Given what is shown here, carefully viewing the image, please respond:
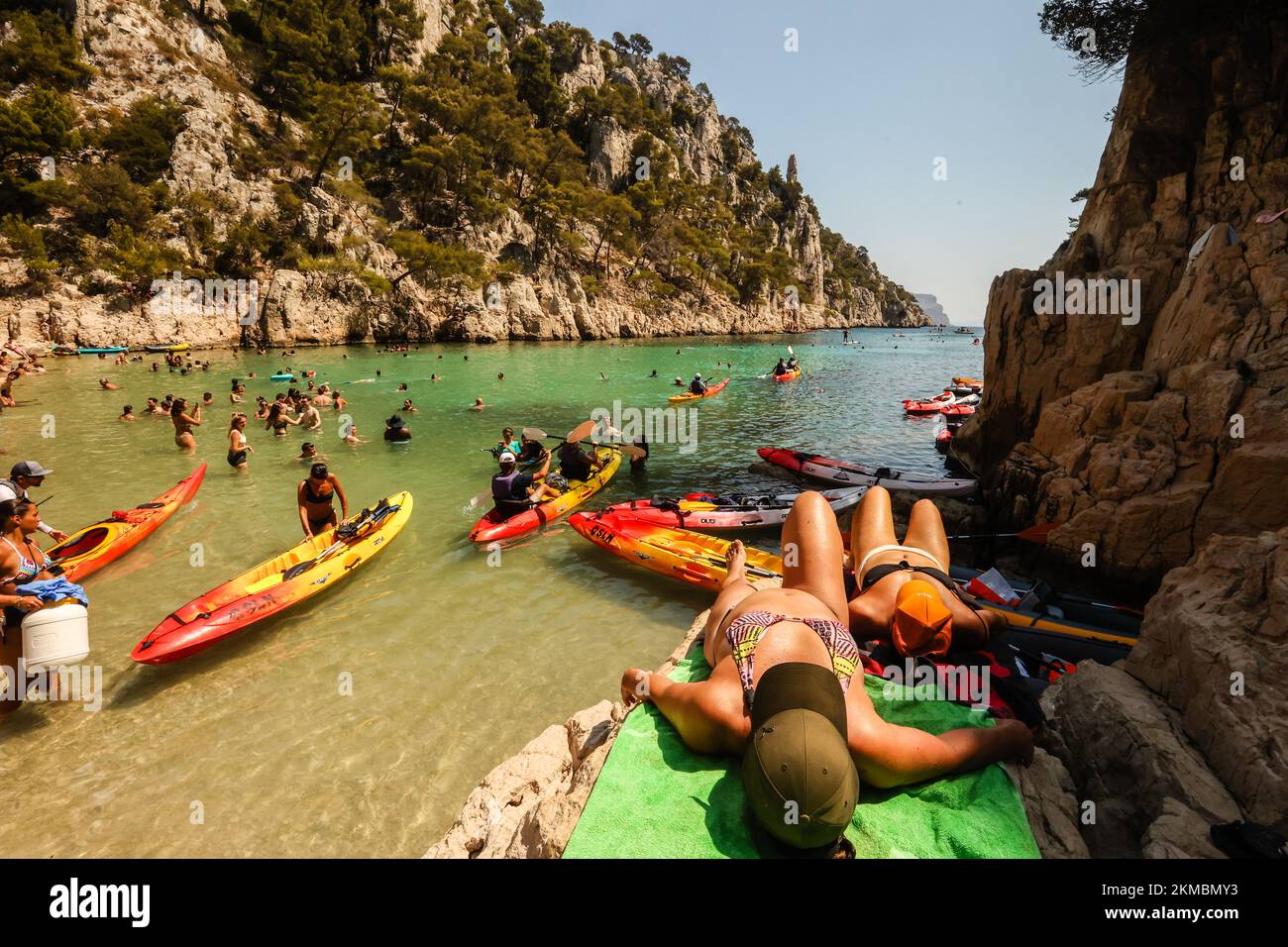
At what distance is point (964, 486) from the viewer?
41.8 ft

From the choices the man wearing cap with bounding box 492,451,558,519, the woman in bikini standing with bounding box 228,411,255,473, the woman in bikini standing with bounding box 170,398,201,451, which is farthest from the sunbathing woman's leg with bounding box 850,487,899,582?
the woman in bikini standing with bounding box 170,398,201,451

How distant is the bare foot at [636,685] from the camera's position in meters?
3.68

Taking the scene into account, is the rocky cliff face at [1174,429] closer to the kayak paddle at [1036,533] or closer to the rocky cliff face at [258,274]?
the kayak paddle at [1036,533]

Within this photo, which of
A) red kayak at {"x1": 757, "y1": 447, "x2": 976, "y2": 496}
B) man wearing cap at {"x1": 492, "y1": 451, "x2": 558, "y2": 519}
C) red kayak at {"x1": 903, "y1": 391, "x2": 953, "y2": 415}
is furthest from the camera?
red kayak at {"x1": 903, "y1": 391, "x2": 953, "y2": 415}

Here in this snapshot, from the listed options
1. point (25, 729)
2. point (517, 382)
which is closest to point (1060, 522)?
point (25, 729)

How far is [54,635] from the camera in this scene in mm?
5258

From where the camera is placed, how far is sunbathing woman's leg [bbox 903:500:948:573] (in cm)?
553

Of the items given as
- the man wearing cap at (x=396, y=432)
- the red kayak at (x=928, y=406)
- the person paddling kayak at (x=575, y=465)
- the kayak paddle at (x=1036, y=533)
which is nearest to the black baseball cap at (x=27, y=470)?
the person paddling kayak at (x=575, y=465)

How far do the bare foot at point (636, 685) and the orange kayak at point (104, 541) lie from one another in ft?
29.2

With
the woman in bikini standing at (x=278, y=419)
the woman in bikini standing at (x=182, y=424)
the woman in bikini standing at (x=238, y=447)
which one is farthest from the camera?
the woman in bikini standing at (x=278, y=419)

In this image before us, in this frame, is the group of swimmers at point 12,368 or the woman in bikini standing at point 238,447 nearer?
the woman in bikini standing at point 238,447

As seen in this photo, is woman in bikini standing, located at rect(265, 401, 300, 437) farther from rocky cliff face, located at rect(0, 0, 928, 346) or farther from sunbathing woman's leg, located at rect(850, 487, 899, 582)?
rocky cliff face, located at rect(0, 0, 928, 346)
